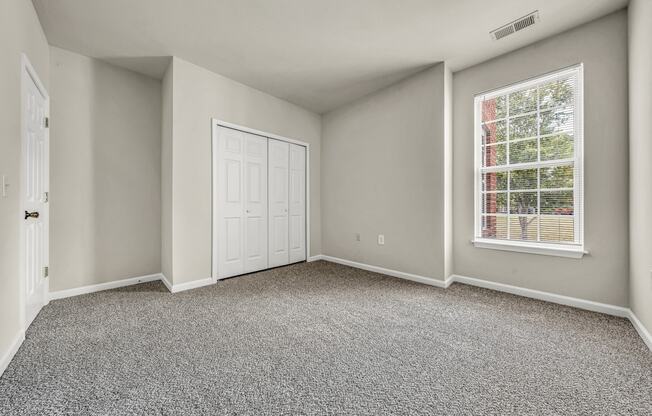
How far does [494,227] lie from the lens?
10.2 feet

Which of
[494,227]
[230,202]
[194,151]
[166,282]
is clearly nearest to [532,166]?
[494,227]

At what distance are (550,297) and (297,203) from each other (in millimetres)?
3330

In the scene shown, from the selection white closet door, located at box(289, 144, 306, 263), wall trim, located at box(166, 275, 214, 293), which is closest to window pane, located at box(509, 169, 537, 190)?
white closet door, located at box(289, 144, 306, 263)

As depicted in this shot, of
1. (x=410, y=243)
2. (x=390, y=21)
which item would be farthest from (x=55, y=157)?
(x=410, y=243)

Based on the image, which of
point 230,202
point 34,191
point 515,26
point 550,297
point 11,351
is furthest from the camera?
point 230,202

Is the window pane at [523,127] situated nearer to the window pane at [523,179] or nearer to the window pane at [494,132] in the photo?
the window pane at [494,132]

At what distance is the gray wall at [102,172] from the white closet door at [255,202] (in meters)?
1.07

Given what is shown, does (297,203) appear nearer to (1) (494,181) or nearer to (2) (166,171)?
(2) (166,171)

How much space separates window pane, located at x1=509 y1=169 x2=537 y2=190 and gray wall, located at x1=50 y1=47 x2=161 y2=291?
4100 mm

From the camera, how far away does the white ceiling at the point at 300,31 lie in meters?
2.27

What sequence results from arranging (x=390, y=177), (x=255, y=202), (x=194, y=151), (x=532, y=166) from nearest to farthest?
(x=532, y=166) → (x=194, y=151) → (x=390, y=177) → (x=255, y=202)

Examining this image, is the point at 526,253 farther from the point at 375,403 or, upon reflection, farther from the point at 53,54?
the point at 53,54

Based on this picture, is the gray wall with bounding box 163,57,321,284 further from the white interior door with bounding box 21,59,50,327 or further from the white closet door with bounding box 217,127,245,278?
the white interior door with bounding box 21,59,50,327

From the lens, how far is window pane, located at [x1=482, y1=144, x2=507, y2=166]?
9.91ft
